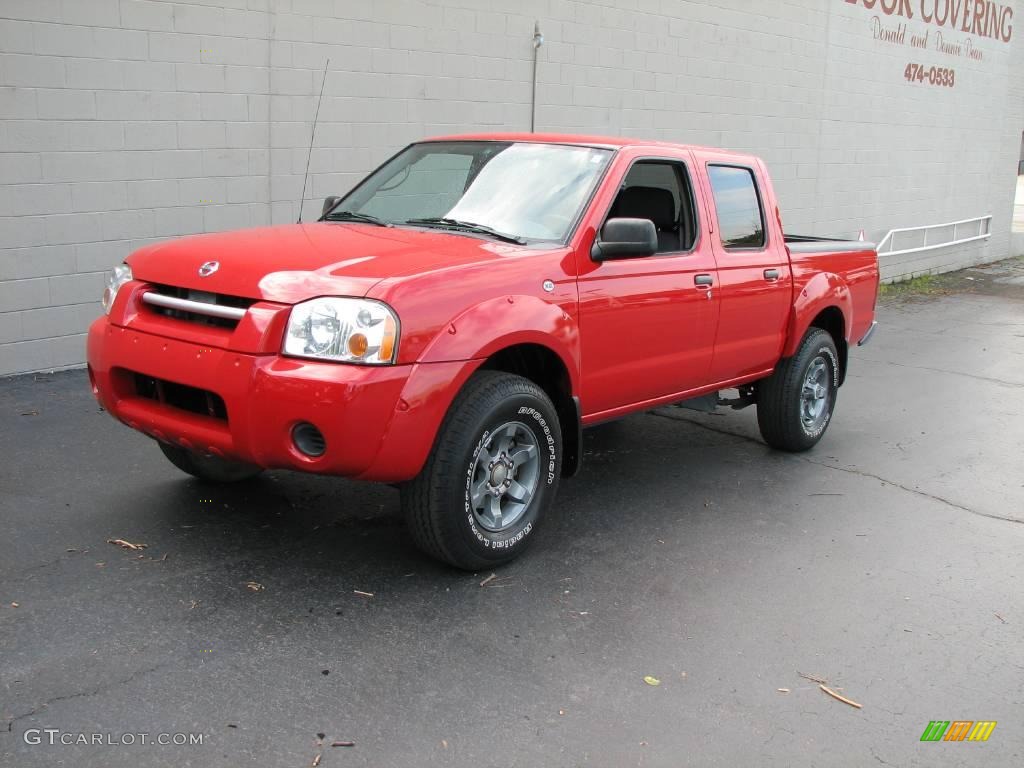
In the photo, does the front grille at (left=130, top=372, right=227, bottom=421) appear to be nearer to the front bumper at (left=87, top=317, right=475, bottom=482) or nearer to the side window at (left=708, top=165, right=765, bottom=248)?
the front bumper at (left=87, top=317, right=475, bottom=482)

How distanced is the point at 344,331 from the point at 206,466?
5.71 ft

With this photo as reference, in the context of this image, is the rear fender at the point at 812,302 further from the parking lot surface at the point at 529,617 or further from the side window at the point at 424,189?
the side window at the point at 424,189

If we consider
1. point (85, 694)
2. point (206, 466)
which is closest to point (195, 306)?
point (206, 466)

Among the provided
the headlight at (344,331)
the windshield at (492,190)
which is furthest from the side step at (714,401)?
the headlight at (344,331)

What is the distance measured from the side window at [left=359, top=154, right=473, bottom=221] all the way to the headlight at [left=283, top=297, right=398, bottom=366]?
1.30 m

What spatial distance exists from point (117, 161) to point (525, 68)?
4.27 metres

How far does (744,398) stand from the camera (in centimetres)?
678

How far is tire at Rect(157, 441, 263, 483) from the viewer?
5.28 m

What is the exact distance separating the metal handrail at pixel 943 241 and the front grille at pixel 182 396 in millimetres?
13667

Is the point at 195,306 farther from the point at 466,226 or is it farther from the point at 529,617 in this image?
the point at 529,617

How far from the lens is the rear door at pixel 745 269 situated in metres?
5.83

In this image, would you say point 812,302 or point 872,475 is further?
point 812,302

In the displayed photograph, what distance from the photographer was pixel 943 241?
18438mm

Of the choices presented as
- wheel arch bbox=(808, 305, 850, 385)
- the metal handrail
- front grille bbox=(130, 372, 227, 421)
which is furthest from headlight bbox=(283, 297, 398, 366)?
the metal handrail
